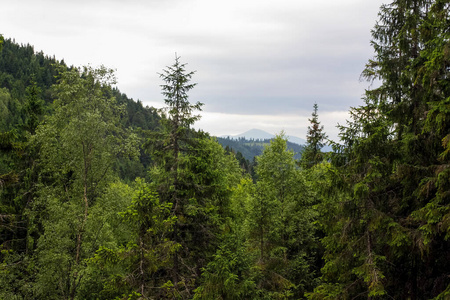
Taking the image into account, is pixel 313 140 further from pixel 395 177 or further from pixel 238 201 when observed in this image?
pixel 395 177

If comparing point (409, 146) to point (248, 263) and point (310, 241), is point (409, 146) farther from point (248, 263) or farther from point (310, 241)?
point (310, 241)

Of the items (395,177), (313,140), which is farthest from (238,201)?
(395,177)

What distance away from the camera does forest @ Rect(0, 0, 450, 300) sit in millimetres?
8500

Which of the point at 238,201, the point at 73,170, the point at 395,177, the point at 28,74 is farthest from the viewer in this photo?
the point at 28,74

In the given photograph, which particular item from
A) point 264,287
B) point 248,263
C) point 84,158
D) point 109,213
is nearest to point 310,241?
point 264,287

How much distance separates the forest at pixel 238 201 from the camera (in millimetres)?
8500

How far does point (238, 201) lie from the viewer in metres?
24.0

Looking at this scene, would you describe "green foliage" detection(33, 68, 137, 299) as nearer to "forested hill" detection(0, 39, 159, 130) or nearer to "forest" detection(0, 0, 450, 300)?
"forest" detection(0, 0, 450, 300)

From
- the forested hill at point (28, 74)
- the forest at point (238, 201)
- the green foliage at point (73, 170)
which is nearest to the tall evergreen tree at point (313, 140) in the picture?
the forest at point (238, 201)

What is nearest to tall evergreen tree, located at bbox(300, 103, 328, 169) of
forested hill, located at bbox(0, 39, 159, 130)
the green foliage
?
the green foliage

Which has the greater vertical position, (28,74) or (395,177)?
(28,74)

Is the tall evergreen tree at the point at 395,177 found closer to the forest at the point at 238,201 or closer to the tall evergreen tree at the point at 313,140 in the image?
the forest at the point at 238,201

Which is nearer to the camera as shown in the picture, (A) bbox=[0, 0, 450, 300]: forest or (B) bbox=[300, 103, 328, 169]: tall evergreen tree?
(A) bbox=[0, 0, 450, 300]: forest

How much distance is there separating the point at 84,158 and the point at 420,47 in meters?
15.2
